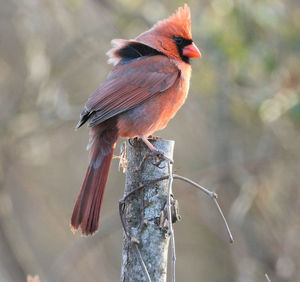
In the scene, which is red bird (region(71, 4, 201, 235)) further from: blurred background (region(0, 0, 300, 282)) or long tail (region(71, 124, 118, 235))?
blurred background (region(0, 0, 300, 282))

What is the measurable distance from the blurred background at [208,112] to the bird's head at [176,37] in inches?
47.3

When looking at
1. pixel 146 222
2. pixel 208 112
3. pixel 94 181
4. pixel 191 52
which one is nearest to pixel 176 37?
pixel 191 52

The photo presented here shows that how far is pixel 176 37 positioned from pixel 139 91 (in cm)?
61

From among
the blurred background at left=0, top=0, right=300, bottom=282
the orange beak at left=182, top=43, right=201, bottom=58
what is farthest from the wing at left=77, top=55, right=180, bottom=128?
the blurred background at left=0, top=0, right=300, bottom=282

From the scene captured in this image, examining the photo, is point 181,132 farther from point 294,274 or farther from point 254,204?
point 294,274

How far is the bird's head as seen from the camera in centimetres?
417

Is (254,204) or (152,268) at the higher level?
(152,268)

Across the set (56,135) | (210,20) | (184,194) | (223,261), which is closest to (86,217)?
(210,20)

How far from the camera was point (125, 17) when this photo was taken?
20.5 ft

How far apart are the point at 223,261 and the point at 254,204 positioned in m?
1.44

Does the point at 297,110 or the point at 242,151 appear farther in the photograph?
the point at 242,151

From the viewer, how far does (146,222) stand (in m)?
2.51

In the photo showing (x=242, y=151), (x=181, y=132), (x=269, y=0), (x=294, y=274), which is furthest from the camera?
(x=181, y=132)

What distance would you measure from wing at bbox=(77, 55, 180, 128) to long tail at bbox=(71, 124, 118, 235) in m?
0.11
